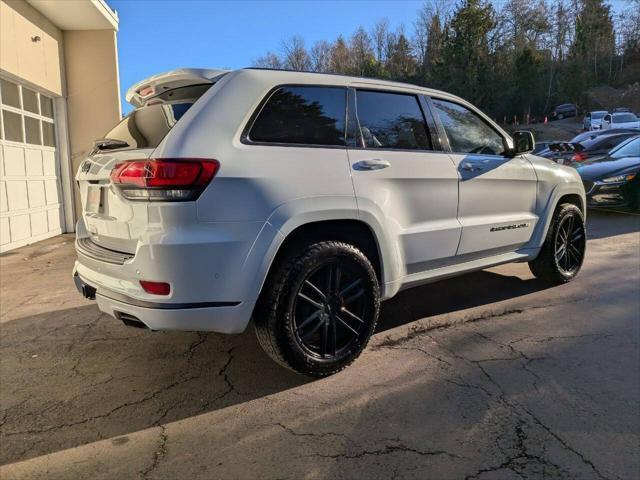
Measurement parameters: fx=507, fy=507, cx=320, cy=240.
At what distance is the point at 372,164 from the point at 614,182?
804 cm

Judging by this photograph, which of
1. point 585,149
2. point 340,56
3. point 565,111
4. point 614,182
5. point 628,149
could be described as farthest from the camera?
point 340,56

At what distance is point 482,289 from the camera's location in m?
5.33

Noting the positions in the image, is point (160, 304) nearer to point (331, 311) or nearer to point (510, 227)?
point (331, 311)

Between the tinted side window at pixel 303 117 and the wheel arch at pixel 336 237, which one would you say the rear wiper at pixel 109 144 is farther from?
the wheel arch at pixel 336 237

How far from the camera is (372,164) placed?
11.3 ft

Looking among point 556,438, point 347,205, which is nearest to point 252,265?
point 347,205

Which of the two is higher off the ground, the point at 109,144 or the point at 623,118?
the point at 623,118

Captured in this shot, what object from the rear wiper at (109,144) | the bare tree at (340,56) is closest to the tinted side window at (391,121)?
the rear wiper at (109,144)

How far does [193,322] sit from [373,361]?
4.52 feet

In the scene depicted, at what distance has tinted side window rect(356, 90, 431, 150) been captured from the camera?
3598 millimetres

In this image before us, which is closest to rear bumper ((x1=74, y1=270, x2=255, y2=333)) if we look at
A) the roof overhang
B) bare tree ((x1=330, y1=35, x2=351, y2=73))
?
the roof overhang

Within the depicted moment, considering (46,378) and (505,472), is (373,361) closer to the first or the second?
(505,472)

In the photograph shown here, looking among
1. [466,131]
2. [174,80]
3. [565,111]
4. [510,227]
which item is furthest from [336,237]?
[565,111]

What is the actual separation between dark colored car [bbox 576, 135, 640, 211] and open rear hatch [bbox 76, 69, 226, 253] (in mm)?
8694
